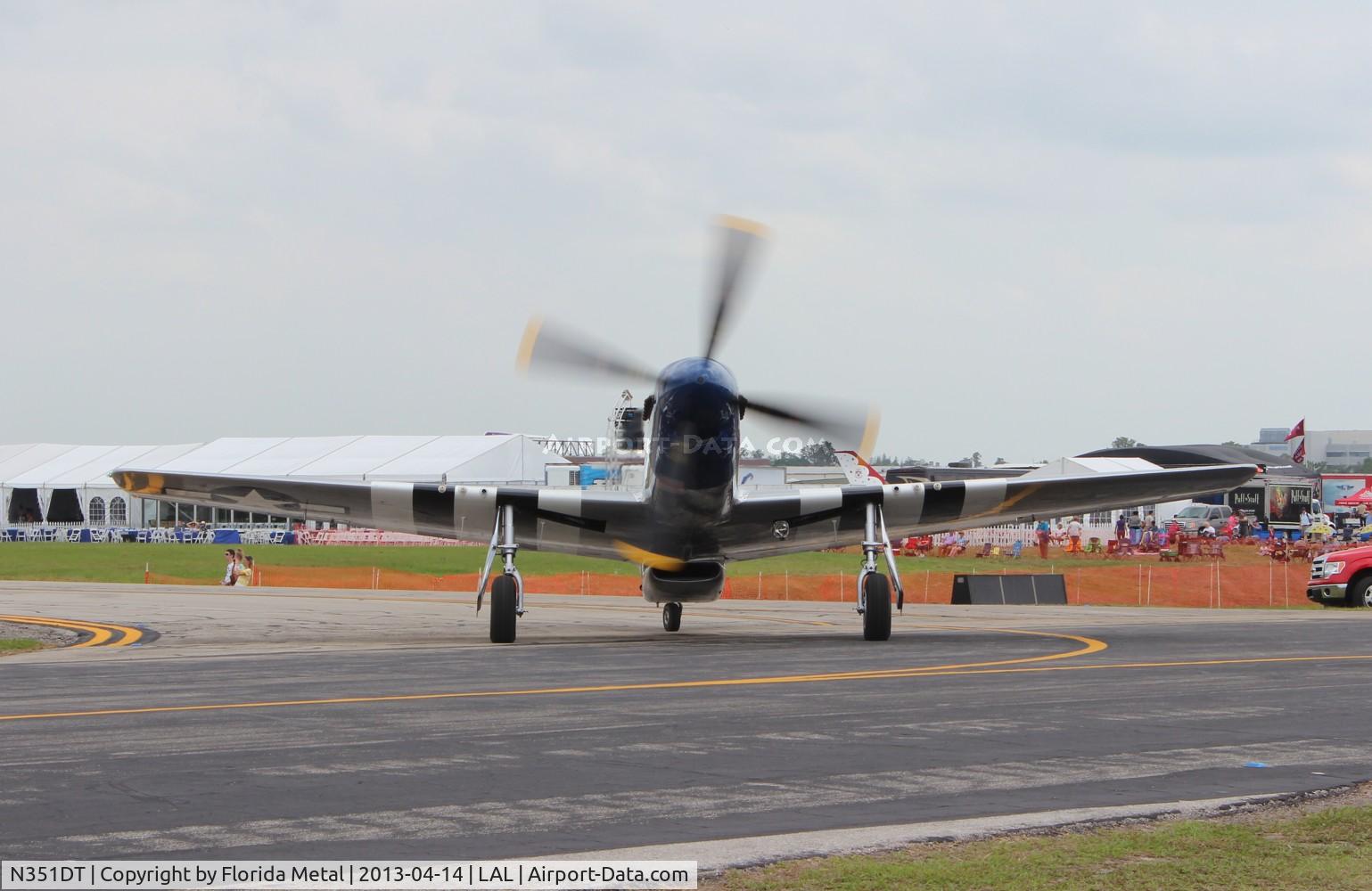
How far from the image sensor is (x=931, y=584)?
43.6 meters

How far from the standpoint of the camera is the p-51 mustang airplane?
21.3 m

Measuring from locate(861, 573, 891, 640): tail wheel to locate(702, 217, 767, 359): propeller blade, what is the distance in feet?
15.2

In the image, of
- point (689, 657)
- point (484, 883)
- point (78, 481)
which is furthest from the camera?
point (78, 481)

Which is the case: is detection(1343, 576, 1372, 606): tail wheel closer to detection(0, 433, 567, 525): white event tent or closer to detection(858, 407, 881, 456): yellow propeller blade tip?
detection(858, 407, 881, 456): yellow propeller blade tip

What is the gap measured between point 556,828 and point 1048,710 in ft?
21.0

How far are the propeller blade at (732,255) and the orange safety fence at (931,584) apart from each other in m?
18.0

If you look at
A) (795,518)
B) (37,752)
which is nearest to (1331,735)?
(37,752)

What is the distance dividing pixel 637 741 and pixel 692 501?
11.5 m

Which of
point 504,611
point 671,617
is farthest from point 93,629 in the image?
point 671,617

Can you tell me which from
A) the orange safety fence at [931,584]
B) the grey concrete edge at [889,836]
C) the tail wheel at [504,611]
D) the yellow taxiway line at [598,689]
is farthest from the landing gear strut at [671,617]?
the grey concrete edge at [889,836]

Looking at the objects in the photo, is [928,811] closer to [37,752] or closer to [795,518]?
[37,752]

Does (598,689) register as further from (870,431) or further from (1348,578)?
(1348,578)

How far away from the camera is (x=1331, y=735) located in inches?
427

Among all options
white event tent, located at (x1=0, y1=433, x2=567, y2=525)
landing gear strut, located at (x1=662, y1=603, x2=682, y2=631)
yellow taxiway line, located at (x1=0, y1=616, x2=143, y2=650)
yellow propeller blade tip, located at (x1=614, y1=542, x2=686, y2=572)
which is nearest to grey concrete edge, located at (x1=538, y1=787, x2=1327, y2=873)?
yellow propeller blade tip, located at (x1=614, y1=542, x2=686, y2=572)
